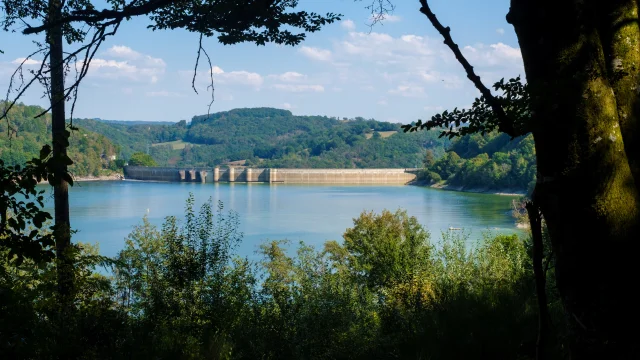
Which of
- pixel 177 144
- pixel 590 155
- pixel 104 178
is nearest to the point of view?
pixel 590 155

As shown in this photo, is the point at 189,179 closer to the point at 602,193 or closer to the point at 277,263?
the point at 277,263

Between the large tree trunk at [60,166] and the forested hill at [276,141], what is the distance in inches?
3603

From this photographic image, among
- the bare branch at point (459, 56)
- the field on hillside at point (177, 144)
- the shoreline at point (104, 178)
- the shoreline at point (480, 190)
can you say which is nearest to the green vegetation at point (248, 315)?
the bare branch at point (459, 56)

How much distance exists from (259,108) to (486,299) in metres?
143

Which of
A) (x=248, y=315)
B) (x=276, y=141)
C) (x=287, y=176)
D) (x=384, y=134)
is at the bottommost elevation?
(x=287, y=176)

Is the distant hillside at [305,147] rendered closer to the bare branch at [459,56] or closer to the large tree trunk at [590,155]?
the bare branch at [459,56]

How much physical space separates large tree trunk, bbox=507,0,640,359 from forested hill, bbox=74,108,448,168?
314 ft

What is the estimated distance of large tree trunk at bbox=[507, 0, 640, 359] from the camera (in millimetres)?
1200

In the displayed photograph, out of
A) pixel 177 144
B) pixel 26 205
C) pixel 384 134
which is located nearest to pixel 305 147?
pixel 384 134

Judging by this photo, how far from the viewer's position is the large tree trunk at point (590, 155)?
3.94 feet

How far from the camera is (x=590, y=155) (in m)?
1.24

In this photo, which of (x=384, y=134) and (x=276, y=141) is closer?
(x=384, y=134)

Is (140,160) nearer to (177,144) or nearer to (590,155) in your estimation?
(177,144)

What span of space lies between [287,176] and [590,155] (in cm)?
7996
